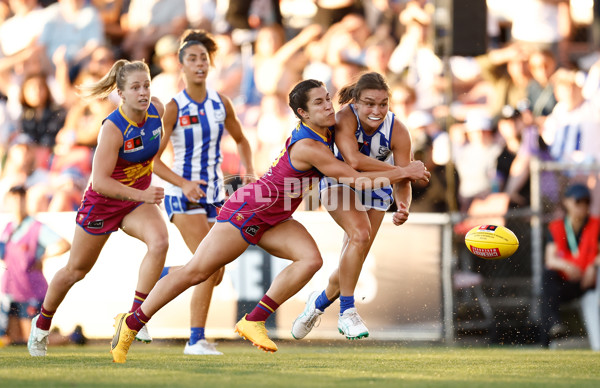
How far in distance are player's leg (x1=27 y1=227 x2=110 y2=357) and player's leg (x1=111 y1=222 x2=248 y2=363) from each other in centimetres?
84

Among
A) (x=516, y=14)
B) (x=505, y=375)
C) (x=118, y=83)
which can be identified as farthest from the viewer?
(x=516, y=14)

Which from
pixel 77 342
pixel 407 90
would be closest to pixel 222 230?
pixel 77 342

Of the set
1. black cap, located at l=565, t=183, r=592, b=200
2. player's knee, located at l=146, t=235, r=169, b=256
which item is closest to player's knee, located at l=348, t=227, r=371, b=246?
player's knee, located at l=146, t=235, r=169, b=256

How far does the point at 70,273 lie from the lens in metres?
7.43

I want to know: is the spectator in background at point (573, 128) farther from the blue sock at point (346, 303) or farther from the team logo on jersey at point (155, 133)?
the team logo on jersey at point (155, 133)

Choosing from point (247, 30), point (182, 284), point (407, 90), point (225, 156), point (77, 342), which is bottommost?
point (77, 342)

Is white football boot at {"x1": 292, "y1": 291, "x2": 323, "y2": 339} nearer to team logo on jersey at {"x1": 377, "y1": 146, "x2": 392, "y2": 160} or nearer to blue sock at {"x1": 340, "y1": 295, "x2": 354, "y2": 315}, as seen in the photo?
blue sock at {"x1": 340, "y1": 295, "x2": 354, "y2": 315}

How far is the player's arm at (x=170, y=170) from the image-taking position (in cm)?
779

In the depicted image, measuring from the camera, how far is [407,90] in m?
11.2

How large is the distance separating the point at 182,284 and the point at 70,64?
20.2 ft

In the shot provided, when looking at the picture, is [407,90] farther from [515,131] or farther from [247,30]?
[247,30]

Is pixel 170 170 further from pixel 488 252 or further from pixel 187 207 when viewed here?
pixel 488 252

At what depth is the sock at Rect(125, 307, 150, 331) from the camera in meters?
6.75

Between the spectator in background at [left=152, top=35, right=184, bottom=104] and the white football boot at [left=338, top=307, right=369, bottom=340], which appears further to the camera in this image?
the spectator in background at [left=152, top=35, right=184, bottom=104]
